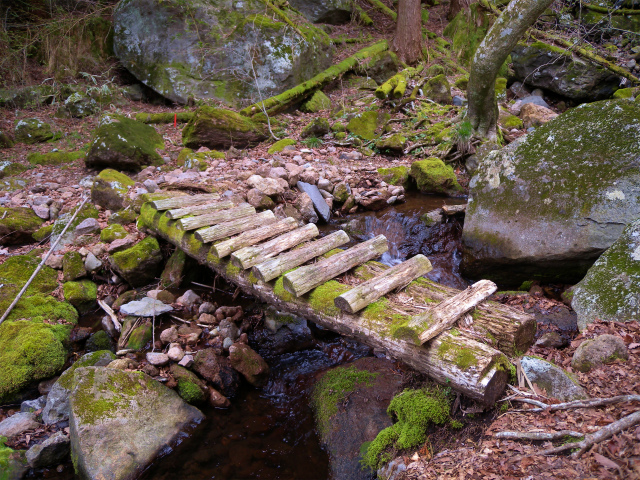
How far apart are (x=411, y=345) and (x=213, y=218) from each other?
295 cm

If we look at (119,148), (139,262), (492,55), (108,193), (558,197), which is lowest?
(139,262)

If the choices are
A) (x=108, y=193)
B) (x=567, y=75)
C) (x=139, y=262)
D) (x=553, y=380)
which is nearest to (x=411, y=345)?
(x=553, y=380)

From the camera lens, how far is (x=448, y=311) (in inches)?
102

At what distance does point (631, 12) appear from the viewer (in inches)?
412

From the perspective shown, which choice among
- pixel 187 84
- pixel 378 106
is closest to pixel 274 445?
pixel 378 106

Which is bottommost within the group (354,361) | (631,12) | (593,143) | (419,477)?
(354,361)

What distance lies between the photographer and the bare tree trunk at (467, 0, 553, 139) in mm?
5586

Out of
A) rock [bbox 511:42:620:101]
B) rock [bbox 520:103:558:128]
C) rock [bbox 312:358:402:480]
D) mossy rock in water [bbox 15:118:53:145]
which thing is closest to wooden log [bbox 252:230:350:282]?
rock [bbox 312:358:402:480]

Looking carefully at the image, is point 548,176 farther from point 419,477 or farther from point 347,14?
point 347,14

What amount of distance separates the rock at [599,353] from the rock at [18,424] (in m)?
4.34

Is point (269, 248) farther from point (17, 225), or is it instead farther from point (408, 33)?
point (408, 33)

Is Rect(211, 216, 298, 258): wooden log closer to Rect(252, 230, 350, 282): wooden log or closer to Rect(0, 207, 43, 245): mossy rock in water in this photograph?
Rect(252, 230, 350, 282): wooden log

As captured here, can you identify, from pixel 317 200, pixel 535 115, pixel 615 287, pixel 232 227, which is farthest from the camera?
pixel 535 115

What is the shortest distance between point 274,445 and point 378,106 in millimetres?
8940
